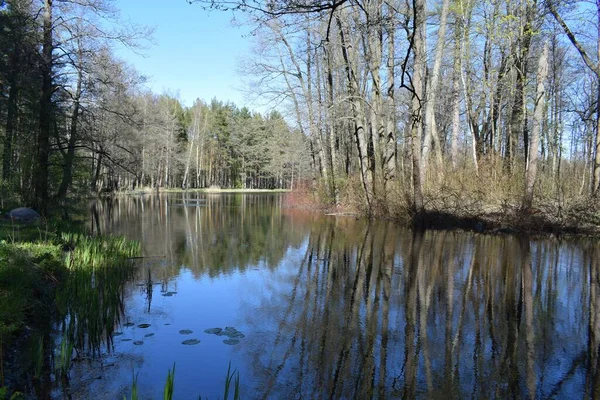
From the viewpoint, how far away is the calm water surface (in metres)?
3.93

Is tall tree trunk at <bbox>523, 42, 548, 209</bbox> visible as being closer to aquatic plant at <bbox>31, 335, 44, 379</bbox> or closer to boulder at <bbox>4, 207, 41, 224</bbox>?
aquatic plant at <bbox>31, 335, 44, 379</bbox>

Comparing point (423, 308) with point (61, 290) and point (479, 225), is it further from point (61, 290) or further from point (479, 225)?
point (479, 225)

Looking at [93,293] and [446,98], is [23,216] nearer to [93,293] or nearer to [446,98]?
[93,293]

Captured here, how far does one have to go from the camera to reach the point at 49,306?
19.8 ft

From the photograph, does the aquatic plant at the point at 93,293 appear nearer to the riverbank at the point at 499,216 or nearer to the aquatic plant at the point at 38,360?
the aquatic plant at the point at 38,360

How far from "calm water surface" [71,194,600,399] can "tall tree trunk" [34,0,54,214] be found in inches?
229

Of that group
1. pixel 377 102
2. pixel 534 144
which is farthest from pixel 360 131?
pixel 534 144

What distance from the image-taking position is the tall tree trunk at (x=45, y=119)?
13.2 metres

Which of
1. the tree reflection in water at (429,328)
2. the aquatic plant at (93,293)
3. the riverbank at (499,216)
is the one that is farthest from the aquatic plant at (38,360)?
the riverbank at (499,216)

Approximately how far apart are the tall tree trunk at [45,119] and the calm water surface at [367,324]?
5808mm

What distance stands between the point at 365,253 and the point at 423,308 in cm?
419

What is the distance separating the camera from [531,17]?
1465 cm

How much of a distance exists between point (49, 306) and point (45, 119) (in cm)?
952

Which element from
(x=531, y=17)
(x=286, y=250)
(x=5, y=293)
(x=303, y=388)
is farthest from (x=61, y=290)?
(x=531, y=17)
